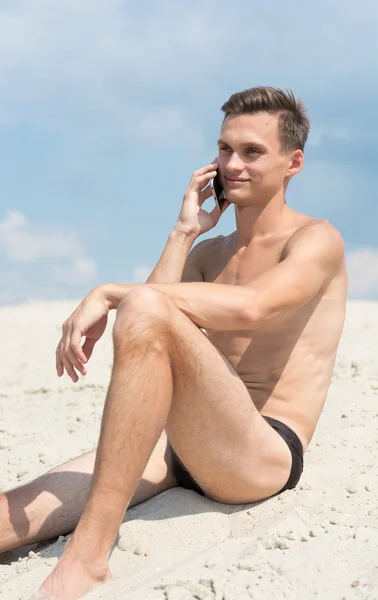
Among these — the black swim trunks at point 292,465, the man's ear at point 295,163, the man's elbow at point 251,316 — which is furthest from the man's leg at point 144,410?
the man's ear at point 295,163

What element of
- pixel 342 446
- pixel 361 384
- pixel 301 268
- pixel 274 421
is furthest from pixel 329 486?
pixel 361 384

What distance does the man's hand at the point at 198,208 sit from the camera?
404 centimetres

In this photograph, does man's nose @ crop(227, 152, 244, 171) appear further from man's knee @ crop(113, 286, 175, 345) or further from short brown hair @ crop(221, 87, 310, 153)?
man's knee @ crop(113, 286, 175, 345)

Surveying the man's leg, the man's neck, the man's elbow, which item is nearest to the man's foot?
the man's leg

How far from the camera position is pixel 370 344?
781cm

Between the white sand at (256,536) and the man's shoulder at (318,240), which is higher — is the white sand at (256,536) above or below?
below

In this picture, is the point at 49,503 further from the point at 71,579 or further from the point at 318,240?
the point at 318,240

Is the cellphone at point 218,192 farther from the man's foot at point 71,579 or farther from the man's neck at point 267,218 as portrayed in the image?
the man's foot at point 71,579

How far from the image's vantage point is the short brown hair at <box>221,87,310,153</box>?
384 cm

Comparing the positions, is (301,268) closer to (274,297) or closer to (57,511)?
(274,297)

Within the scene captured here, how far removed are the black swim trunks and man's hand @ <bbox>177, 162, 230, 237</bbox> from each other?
3.45ft

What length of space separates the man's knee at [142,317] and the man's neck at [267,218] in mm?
1117

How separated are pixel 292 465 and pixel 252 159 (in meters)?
1.45

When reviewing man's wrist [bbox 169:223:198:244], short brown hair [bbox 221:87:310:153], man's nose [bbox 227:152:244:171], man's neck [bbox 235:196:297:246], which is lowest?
man's wrist [bbox 169:223:198:244]
